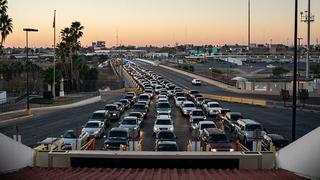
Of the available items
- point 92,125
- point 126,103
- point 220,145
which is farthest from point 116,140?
point 126,103

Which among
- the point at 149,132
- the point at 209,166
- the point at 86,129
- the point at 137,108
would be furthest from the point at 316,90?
the point at 209,166

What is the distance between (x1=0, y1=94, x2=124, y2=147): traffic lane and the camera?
32.4 metres

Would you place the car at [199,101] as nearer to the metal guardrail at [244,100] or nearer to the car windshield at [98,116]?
the metal guardrail at [244,100]

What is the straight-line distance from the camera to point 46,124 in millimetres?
39219

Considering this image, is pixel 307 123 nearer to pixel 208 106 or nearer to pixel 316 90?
pixel 208 106

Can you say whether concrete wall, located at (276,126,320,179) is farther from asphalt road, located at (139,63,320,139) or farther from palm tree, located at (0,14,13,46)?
palm tree, located at (0,14,13,46)

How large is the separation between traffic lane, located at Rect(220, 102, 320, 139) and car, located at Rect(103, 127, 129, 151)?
1141cm

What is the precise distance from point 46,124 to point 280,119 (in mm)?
20217

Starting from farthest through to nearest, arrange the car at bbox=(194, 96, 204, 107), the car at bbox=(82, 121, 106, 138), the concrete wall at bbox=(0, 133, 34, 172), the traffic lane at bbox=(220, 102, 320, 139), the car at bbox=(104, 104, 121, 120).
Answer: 1. the car at bbox=(194, 96, 204, 107)
2. the car at bbox=(104, 104, 121, 120)
3. the traffic lane at bbox=(220, 102, 320, 139)
4. the car at bbox=(82, 121, 106, 138)
5. the concrete wall at bbox=(0, 133, 34, 172)

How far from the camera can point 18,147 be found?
12148 millimetres

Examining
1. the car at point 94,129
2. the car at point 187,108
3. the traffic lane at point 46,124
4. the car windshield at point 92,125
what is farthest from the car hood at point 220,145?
the car at point 187,108

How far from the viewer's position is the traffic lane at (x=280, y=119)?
34.4 meters

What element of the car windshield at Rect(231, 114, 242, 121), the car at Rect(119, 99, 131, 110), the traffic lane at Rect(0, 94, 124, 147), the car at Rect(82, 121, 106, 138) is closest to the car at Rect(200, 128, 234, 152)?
the car at Rect(82, 121, 106, 138)

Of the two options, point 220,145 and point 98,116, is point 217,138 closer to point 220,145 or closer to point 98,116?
point 220,145
